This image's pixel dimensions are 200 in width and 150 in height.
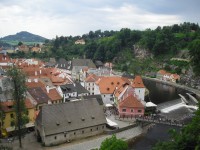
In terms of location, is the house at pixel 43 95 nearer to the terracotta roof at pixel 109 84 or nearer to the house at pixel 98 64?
the terracotta roof at pixel 109 84

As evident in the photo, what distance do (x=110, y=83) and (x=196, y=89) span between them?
4016 centimetres

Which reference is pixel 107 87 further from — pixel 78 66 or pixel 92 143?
pixel 78 66

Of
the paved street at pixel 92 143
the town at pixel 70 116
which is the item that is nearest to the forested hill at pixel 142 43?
the town at pixel 70 116

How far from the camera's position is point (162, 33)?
146 meters

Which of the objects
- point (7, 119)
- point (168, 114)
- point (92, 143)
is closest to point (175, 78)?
point (168, 114)

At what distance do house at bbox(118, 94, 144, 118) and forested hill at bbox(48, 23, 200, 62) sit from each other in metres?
88.1

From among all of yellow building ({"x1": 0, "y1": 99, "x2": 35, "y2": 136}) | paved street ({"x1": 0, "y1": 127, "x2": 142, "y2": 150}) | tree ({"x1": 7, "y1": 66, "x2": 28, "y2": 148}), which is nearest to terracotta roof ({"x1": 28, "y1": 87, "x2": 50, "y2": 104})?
yellow building ({"x1": 0, "y1": 99, "x2": 35, "y2": 136})

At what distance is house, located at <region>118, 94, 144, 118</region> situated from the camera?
54.6m

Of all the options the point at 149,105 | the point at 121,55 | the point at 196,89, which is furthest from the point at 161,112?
the point at 121,55

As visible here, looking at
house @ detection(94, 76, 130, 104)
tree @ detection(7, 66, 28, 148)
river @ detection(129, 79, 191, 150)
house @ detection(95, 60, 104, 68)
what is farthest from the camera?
house @ detection(95, 60, 104, 68)

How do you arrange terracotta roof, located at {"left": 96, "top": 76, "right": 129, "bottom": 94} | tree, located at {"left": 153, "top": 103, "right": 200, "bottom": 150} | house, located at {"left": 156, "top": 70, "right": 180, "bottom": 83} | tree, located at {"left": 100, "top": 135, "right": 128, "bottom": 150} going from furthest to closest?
house, located at {"left": 156, "top": 70, "right": 180, "bottom": 83} → terracotta roof, located at {"left": 96, "top": 76, "right": 129, "bottom": 94} → tree, located at {"left": 100, "top": 135, "right": 128, "bottom": 150} → tree, located at {"left": 153, "top": 103, "right": 200, "bottom": 150}

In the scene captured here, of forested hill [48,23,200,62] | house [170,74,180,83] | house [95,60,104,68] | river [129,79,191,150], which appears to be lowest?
river [129,79,191,150]

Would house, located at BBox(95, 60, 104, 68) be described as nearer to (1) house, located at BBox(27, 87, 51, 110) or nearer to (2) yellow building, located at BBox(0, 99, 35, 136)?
(1) house, located at BBox(27, 87, 51, 110)

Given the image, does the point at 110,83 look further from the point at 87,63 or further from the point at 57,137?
the point at 87,63
